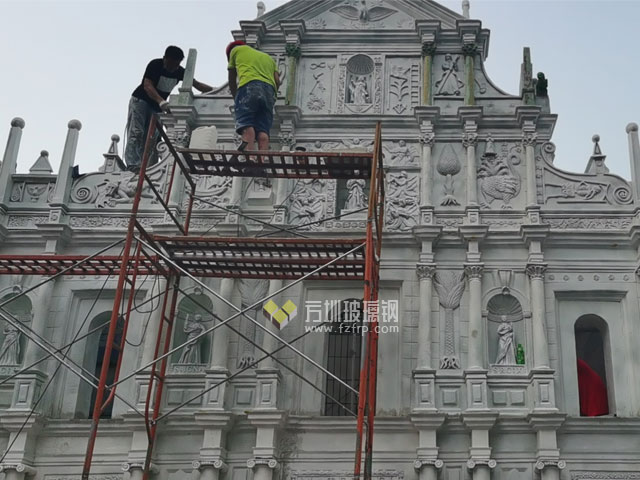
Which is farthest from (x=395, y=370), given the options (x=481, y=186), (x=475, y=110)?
(x=475, y=110)

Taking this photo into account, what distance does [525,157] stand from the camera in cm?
2023

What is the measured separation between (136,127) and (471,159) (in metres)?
7.54

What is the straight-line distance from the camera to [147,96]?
699 inches

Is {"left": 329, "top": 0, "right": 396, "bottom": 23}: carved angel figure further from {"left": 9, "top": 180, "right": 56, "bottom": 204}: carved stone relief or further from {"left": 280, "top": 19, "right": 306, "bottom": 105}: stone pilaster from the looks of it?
{"left": 9, "top": 180, "right": 56, "bottom": 204}: carved stone relief

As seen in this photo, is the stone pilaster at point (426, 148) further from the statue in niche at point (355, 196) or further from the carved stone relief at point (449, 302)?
the carved stone relief at point (449, 302)

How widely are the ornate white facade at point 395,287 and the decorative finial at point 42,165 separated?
4 cm

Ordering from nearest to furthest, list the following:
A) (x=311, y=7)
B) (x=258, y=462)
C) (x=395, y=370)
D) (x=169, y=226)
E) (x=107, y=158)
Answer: (x=258, y=462)
(x=395, y=370)
(x=169, y=226)
(x=107, y=158)
(x=311, y=7)

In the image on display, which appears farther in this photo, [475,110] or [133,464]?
[475,110]

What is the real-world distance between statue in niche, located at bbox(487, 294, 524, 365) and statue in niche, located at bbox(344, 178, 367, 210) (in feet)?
12.0

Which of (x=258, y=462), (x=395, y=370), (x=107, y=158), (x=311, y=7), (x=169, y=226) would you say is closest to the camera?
(x=258, y=462)

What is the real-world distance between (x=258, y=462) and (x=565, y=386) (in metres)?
6.40

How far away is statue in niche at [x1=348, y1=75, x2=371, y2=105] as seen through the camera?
21406 mm

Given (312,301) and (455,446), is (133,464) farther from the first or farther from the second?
(455,446)

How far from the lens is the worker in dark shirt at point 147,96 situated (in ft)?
57.4
